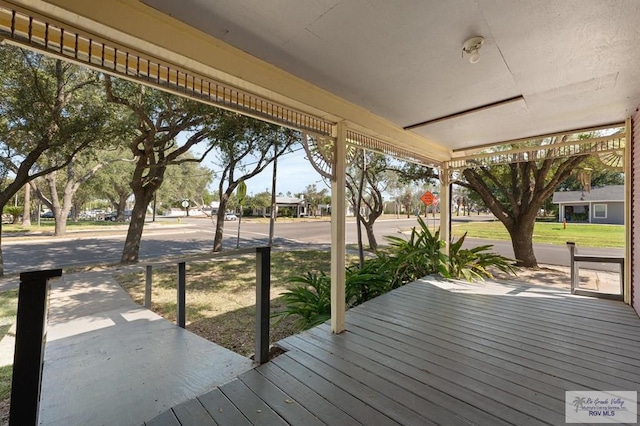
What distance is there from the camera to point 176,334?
2.90m

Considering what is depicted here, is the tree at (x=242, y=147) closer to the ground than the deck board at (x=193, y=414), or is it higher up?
higher up

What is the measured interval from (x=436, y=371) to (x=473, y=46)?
6.98 ft

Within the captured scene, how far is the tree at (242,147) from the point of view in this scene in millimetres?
6625

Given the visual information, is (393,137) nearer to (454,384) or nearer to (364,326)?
(364,326)

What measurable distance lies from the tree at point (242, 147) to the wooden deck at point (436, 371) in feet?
17.0

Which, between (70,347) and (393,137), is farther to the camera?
(393,137)

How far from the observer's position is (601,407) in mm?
1599

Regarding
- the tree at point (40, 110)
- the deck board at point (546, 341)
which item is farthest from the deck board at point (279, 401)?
the tree at point (40, 110)

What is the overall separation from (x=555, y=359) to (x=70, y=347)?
13.9 ft

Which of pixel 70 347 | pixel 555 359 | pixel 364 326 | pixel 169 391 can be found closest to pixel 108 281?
pixel 70 347

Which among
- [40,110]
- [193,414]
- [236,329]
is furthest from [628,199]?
[40,110]

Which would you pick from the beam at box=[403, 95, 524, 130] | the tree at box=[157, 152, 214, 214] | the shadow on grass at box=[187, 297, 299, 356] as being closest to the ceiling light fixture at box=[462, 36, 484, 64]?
the beam at box=[403, 95, 524, 130]

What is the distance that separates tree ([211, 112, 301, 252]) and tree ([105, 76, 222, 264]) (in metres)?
0.39

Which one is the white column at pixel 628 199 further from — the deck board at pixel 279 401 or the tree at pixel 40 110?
the tree at pixel 40 110
